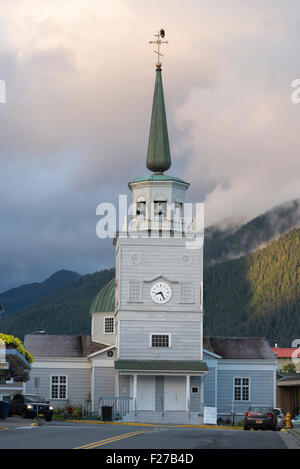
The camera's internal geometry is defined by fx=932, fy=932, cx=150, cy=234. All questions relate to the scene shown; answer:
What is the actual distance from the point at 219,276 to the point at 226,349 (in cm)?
12788

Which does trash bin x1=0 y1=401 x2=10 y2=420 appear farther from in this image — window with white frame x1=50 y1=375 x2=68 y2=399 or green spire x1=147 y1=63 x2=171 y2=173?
green spire x1=147 y1=63 x2=171 y2=173

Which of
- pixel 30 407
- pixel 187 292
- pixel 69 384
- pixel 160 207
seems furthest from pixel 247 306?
pixel 30 407

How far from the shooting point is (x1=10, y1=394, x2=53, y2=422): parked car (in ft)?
161

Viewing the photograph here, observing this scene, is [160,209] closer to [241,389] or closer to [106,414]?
[106,414]

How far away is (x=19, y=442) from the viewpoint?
80.9 ft

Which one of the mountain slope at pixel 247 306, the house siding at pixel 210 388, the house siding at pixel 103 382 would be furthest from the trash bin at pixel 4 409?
the mountain slope at pixel 247 306

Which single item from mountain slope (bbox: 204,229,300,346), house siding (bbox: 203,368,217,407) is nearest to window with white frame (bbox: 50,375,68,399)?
house siding (bbox: 203,368,217,407)

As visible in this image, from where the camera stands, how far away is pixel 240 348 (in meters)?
67.4

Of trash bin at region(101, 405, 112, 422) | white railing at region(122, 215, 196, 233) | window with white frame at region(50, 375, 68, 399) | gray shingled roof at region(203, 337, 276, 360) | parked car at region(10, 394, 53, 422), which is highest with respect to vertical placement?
white railing at region(122, 215, 196, 233)

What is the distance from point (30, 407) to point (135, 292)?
44.9 ft

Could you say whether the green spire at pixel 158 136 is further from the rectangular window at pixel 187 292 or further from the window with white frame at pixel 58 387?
the window with white frame at pixel 58 387

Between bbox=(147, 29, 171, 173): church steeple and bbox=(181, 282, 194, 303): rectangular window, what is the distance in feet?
27.0

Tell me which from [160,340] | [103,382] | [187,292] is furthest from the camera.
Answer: [103,382]
